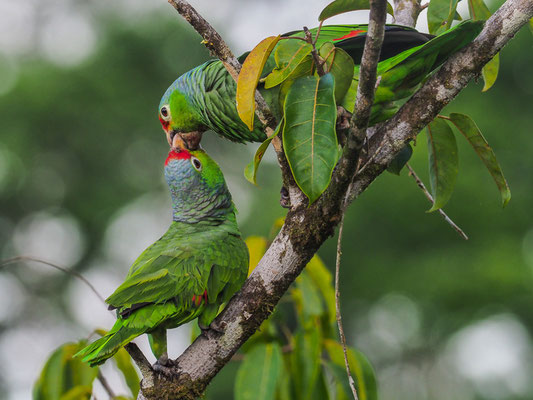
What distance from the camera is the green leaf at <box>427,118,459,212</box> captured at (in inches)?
88.4

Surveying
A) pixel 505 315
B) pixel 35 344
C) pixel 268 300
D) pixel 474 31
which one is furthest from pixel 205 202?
pixel 35 344

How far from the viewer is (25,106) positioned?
36.0 feet

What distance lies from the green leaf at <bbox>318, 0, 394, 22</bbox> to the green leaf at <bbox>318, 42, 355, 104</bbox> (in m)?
0.16

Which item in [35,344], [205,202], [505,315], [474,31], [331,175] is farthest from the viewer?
[35,344]

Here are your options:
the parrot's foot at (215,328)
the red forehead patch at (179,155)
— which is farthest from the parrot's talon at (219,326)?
the red forehead patch at (179,155)

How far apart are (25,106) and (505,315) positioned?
8889 millimetres

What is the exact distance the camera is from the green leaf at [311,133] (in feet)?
5.23

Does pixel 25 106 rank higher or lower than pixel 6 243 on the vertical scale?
higher

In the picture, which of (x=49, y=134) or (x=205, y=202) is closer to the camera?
(x=205, y=202)

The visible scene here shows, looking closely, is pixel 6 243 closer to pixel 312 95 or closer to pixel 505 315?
pixel 505 315

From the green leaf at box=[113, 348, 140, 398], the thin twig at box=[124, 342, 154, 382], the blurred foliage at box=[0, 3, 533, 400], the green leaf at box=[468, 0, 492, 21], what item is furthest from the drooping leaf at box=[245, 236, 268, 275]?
the blurred foliage at box=[0, 3, 533, 400]

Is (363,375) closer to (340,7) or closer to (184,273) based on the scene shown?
(184,273)

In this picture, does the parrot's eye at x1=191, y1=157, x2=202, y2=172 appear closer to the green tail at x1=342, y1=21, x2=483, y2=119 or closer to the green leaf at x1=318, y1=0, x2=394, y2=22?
the green tail at x1=342, y1=21, x2=483, y2=119

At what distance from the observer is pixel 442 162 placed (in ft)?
7.46
